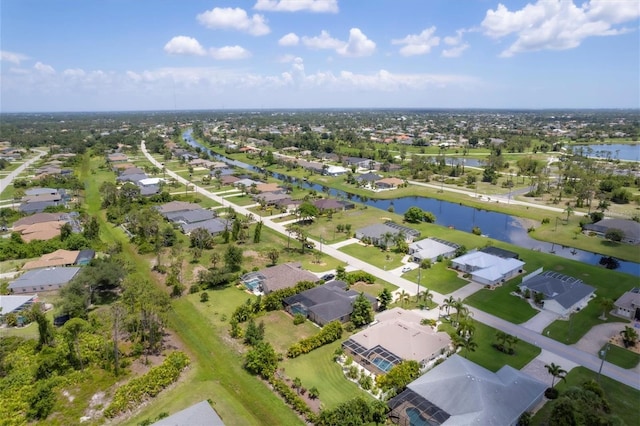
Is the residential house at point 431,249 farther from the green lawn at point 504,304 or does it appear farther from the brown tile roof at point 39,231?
the brown tile roof at point 39,231

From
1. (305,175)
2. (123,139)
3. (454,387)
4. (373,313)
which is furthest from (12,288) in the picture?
(123,139)

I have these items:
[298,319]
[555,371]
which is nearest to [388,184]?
[298,319]

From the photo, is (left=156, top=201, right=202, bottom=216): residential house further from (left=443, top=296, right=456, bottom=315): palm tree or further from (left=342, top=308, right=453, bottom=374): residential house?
(left=443, top=296, right=456, bottom=315): palm tree

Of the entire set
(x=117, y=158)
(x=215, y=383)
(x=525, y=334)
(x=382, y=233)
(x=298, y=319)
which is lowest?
(x=215, y=383)

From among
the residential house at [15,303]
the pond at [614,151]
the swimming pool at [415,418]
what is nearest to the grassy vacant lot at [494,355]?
the swimming pool at [415,418]

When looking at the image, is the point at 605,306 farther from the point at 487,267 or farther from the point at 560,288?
the point at 487,267

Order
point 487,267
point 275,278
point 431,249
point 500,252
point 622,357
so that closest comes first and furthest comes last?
point 622,357
point 275,278
point 487,267
point 500,252
point 431,249

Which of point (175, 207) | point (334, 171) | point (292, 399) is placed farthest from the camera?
Result: point (334, 171)
